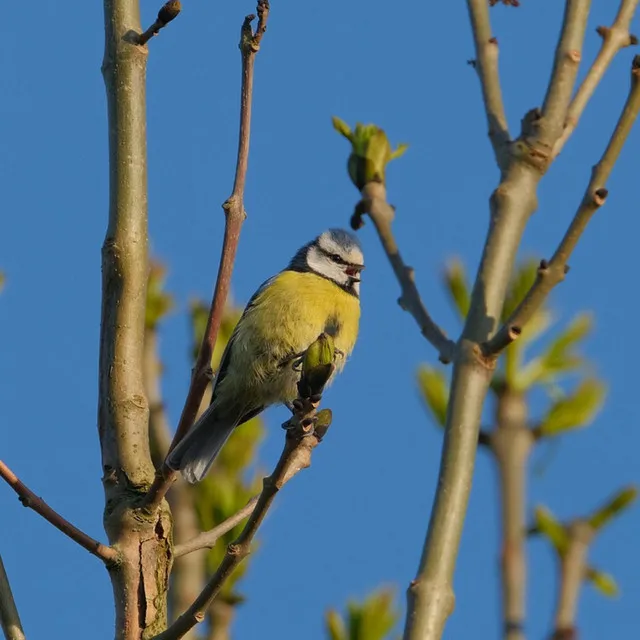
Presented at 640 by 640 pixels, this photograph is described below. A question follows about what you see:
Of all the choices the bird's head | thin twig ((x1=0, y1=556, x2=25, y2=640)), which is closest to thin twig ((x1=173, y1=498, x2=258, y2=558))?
thin twig ((x1=0, y1=556, x2=25, y2=640))

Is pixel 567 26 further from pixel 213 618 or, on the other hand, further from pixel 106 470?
pixel 213 618

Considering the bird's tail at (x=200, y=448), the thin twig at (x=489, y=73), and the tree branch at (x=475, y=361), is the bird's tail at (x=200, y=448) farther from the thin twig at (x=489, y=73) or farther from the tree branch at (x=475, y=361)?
the thin twig at (x=489, y=73)

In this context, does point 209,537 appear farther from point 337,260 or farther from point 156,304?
point 337,260

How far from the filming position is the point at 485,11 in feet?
7.10

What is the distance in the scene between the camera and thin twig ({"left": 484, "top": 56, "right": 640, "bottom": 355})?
1728mm

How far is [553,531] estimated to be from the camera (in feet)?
4.91

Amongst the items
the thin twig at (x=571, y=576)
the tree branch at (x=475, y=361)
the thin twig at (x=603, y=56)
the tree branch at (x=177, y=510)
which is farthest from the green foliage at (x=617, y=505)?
the tree branch at (x=177, y=510)

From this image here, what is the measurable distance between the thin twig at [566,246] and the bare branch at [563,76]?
0.19 m

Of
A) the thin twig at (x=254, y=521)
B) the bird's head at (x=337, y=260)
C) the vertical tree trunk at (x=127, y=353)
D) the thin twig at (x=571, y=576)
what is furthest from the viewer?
the bird's head at (x=337, y=260)

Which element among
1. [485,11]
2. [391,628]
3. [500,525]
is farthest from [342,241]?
[500,525]

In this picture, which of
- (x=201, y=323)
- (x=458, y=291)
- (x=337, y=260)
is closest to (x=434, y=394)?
(x=458, y=291)

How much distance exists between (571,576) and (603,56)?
1087 millimetres

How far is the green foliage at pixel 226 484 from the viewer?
280 cm

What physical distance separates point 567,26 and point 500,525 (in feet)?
3.46
